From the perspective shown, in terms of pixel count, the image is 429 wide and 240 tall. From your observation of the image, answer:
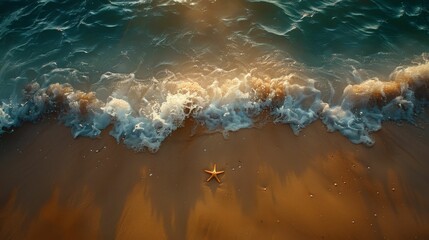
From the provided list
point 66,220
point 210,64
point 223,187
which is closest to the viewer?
point 66,220

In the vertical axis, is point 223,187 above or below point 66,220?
above

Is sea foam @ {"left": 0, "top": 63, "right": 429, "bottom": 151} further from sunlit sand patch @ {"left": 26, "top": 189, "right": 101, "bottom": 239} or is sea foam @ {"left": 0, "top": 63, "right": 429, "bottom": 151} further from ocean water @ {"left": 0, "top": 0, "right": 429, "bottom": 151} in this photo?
sunlit sand patch @ {"left": 26, "top": 189, "right": 101, "bottom": 239}

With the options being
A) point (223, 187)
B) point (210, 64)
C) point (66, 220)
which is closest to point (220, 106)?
point (210, 64)

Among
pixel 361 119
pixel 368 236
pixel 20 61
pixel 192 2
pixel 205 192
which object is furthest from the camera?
pixel 192 2

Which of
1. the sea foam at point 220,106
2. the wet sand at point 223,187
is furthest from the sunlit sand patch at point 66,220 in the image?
the sea foam at point 220,106

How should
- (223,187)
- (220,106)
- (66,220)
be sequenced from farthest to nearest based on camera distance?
(220,106)
(223,187)
(66,220)

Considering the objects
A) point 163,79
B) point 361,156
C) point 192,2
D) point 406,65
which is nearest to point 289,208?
point 361,156

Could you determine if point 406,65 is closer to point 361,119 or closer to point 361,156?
point 361,119

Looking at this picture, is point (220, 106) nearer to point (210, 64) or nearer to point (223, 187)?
point (210, 64)
